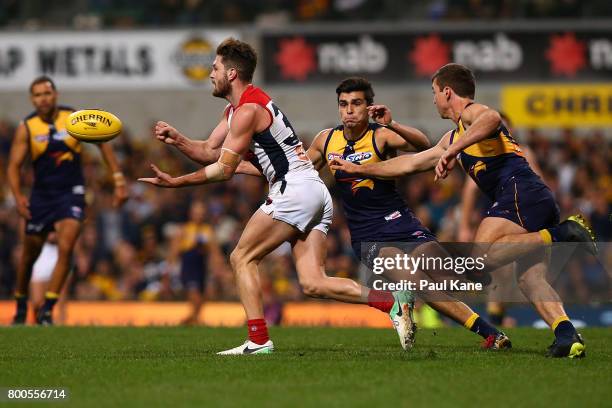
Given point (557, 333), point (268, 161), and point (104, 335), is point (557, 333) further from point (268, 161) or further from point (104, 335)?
point (104, 335)

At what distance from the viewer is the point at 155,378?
7.40 meters

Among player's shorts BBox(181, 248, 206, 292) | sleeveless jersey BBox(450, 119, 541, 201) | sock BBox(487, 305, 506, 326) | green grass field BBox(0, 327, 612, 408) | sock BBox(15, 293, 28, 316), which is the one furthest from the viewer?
player's shorts BBox(181, 248, 206, 292)

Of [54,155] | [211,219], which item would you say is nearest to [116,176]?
[54,155]

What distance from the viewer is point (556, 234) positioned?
28.7 feet

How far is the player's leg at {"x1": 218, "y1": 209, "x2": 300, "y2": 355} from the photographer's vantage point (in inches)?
349

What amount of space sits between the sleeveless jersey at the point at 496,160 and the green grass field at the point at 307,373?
4.67 ft

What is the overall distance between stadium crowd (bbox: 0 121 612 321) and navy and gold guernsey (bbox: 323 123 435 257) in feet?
21.4

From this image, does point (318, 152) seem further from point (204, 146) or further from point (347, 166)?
point (204, 146)

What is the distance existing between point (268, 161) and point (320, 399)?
303cm

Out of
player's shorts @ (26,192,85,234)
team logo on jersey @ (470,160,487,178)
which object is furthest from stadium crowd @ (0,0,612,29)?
team logo on jersey @ (470,160,487,178)

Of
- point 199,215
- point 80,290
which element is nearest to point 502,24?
point 199,215

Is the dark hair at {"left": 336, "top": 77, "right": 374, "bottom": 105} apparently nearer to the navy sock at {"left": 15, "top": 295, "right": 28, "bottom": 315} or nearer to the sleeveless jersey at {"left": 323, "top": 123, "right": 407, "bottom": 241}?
the sleeveless jersey at {"left": 323, "top": 123, "right": 407, "bottom": 241}

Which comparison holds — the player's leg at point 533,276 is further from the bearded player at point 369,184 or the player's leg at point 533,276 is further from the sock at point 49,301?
the sock at point 49,301

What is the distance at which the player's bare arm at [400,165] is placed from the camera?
9305 millimetres
